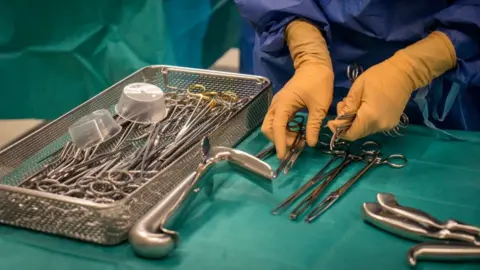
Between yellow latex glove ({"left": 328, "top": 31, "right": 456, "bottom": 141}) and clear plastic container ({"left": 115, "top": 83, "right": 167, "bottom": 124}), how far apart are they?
363 millimetres

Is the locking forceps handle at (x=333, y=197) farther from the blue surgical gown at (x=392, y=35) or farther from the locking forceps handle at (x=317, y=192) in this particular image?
the blue surgical gown at (x=392, y=35)

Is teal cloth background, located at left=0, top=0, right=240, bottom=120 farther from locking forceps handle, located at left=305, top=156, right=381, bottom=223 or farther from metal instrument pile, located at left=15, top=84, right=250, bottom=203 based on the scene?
locking forceps handle, located at left=305, top=156, right=381, bottom=223

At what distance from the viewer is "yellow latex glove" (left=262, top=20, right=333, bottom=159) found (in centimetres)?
123

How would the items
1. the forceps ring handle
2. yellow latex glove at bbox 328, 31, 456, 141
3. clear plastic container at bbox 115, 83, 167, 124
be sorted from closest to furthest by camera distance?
the forceps ring handle < yellow latex glove at bbox 328, 31, 456, 141 < clear plastic container at bbox 115, 83, 167, 124

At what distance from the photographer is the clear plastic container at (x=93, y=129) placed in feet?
4.04

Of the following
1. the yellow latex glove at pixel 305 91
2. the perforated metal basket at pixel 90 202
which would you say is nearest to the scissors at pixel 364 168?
the yellow latex glove at pixel 305 91

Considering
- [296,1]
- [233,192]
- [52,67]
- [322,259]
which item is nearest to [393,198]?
[322,259]

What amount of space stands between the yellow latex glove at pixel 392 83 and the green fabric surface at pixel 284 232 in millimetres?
89

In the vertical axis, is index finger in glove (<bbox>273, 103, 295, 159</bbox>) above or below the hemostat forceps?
above

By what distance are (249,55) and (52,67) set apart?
0.68 meters

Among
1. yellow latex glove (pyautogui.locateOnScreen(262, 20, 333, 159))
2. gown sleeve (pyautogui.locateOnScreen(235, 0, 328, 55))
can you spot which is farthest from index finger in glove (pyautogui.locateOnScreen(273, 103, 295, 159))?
gown sleeve (pyautogui.locateOnScreen(235, 0, 328, 55))

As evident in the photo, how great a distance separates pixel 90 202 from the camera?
3.11ft

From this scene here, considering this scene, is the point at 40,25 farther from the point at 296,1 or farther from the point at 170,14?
the point at 296,1

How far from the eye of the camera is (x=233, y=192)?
114 centimetres
